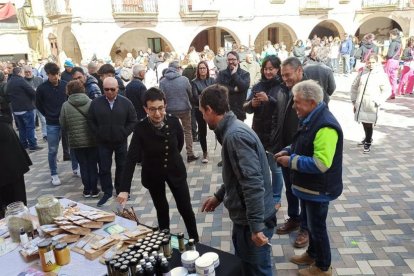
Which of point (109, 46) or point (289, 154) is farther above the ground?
point (109, 46)

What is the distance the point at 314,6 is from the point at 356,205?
20561 mm

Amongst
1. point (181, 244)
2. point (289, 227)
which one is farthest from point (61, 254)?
point (289, 227)

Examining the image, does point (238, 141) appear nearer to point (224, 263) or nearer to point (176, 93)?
point (224, 263)

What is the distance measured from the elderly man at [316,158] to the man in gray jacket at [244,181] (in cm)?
41

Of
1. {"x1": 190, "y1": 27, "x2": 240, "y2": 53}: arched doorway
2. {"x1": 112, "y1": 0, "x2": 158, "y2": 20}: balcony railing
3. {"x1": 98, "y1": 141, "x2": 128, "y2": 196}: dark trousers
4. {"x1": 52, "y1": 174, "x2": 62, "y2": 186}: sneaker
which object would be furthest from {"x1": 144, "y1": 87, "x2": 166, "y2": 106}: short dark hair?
{"x1": 190, "y1": 27, "x2": 240, "y2": 53}: arched doorway

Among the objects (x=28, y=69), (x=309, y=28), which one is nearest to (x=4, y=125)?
(x=28, y=69)

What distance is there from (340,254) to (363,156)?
10.2 feet

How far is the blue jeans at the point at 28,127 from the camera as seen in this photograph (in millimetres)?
7950

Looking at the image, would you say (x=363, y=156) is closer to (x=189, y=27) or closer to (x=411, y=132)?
(x=411, y=132)

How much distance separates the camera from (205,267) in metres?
1.99

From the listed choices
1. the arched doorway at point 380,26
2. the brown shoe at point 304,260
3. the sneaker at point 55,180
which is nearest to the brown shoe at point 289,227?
the brown shoe at point 304,260

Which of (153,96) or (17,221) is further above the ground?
(153,96)

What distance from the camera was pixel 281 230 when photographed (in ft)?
13.0

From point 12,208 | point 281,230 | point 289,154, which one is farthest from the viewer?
point 281,230
